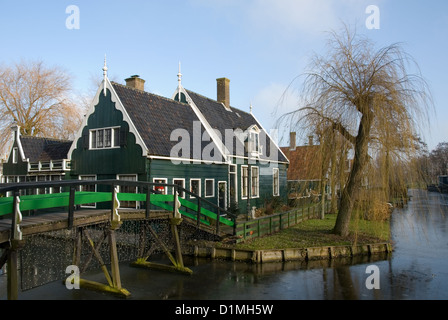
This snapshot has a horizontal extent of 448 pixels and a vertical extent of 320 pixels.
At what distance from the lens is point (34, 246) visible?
16047 millimetres

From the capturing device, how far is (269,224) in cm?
1695

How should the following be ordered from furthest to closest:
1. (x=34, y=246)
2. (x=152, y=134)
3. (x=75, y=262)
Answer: (x=152, y=134) → (x=34, y=246) → (x=75, y=262)

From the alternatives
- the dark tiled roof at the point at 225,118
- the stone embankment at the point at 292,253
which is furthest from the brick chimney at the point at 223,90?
the stone embankment at the point at 292,253

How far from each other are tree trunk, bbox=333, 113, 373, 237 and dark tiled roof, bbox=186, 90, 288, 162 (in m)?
8.78

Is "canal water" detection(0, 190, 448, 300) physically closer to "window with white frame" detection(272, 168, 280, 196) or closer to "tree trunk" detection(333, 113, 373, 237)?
"tree trunk" detection(333, 113, 373, 237)

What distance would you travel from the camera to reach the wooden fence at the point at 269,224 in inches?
601

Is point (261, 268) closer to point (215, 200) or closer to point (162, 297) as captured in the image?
point (162, 297)

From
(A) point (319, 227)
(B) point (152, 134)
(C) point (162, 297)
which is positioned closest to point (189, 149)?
(B) point (152, 134)

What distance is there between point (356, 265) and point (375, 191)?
3.01 metres

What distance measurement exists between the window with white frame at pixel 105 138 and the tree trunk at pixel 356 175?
11068 mm

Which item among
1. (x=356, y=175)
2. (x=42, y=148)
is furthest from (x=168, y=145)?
(x=42, y=148)

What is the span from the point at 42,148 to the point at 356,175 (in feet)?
68.9

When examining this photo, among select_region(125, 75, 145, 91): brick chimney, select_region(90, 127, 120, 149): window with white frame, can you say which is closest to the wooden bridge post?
select_region(90, 127, 120, 149): window with white frame

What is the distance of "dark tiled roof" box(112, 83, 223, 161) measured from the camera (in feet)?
57.1
